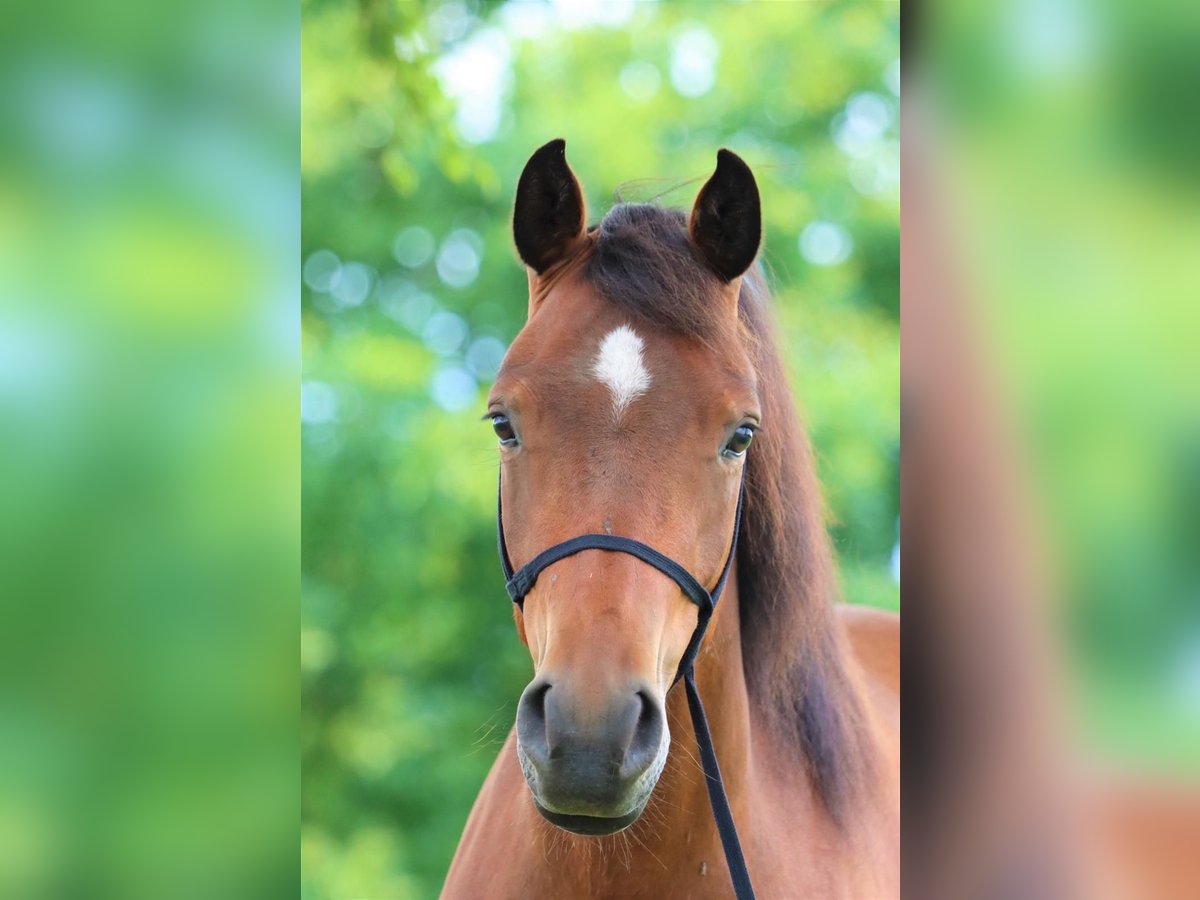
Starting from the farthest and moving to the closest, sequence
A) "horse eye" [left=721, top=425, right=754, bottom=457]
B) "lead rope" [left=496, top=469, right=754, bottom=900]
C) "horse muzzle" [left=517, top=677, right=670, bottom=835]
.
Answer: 1. "horse eye" [left=721, top=425, right=754, bottom=457]
2. "lead rope" [left=496, top=469, right=754, bottom=900]
3. "horse muzzle" [left=517, top=677, right=670, bottom=835]

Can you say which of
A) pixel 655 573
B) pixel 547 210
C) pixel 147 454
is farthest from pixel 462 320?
pixel 147 454

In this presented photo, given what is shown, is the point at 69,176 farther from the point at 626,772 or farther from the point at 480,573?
the point at 480,573

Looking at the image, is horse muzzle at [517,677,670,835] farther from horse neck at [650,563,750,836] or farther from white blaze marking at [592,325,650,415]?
white blaze marking at [592,325,650,415]

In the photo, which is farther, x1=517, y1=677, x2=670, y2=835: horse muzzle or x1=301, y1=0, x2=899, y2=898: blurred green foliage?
x1=301, y1=0, x2=899, y2=898: blurred green foliage

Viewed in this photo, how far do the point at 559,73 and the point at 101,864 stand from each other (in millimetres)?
8312

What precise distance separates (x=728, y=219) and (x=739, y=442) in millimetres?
420

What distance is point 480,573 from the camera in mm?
7102

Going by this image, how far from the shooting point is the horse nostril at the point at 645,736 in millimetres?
1338

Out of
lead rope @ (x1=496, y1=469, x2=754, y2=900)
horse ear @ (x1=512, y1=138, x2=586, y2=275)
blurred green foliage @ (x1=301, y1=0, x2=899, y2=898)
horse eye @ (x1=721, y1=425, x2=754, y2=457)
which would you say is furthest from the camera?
blurred green foliage @ (x1=301, y1=0, x2=899, y2=898)

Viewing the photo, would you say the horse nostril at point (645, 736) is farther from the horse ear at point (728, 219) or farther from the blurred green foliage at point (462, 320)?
the blurred green foliage at point (462, 320)

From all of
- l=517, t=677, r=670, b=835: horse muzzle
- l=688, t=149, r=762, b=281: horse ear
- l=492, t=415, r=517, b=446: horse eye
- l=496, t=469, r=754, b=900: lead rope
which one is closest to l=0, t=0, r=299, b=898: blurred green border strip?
l=517, t=677, r=670, b=835: horse muzzle

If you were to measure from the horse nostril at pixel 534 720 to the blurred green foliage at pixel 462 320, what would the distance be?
4.50m

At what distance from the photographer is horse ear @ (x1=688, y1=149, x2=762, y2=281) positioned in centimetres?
172

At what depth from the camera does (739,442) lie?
64.8 inches
